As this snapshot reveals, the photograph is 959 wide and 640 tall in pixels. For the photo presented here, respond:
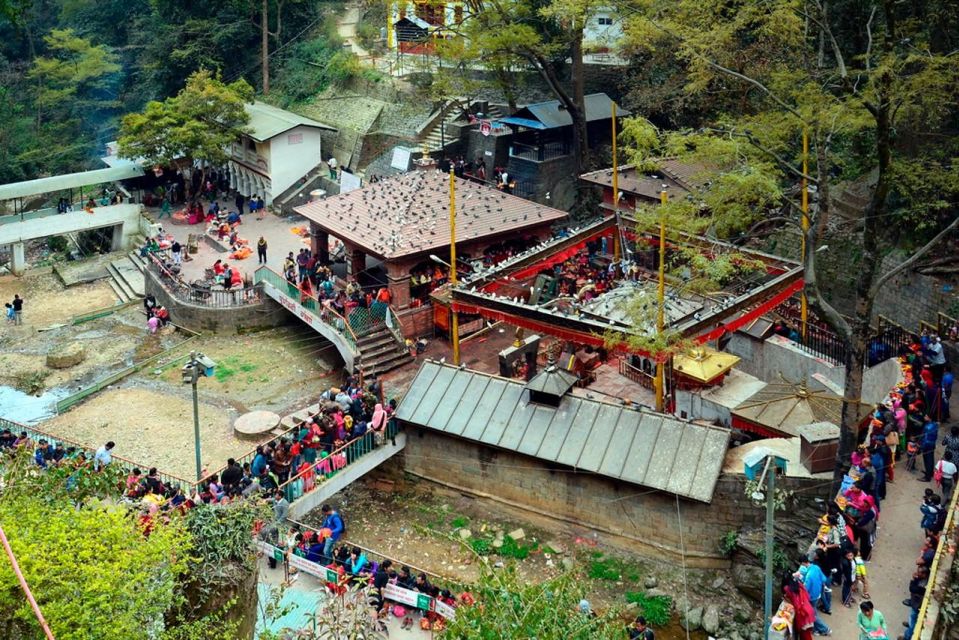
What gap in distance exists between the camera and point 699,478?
20.5 metres

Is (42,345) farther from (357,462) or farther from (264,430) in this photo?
(357,462)

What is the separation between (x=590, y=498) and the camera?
2200 cm

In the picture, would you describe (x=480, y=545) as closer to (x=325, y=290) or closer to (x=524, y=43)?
(x=325, y=290)

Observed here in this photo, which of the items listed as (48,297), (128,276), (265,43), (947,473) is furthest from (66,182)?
(947,473)

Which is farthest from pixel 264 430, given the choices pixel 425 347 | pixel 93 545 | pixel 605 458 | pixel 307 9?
pixel 307 9

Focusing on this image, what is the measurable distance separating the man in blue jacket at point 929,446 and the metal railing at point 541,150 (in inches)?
850

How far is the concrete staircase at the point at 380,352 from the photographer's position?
1123 inches

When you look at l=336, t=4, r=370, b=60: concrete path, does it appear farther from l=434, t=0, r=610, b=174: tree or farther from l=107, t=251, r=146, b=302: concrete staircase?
l=107, t=251, r=146, b=302: concrete staircase

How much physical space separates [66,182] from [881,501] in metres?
38.3

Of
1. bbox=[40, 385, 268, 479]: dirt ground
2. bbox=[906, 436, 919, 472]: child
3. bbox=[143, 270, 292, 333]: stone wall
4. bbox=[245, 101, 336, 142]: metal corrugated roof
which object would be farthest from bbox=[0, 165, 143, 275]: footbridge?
bbox=[906, 436, 919, 472]: child

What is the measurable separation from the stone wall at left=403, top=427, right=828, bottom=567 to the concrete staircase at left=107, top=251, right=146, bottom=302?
19995mm

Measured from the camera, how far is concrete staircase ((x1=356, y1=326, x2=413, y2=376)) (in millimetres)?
28516

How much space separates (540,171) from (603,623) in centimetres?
2820

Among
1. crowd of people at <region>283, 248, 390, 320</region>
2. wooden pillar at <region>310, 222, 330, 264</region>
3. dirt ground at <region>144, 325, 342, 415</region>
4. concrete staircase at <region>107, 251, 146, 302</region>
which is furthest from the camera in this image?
concrete staircase at <region>107, 251, 146, 302</region>
